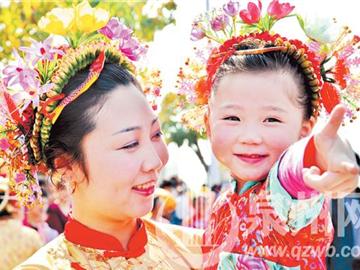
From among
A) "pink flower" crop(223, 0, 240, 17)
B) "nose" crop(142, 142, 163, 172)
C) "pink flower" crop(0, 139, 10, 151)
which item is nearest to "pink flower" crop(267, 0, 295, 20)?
"pink flower" crop(223, 0, 240, 17)

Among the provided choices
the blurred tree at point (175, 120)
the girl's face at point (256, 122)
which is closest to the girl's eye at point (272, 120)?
the girl's face at point (256, 122)

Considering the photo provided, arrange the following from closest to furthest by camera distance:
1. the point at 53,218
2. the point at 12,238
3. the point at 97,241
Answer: the point at 97,241 → the point at 12,238 → the point at 53,218

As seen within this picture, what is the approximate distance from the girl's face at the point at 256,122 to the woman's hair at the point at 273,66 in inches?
0.8

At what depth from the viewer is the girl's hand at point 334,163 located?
1.70 m

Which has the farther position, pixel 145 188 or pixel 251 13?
pixel 251 13

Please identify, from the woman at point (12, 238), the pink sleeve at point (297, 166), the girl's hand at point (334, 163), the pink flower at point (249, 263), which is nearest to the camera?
the girl's hand at point (334, 163)

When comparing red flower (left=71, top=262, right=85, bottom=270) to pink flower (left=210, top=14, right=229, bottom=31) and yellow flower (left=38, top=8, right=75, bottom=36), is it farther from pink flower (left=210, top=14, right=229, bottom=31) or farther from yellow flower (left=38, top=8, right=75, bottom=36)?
pink flower (left=210, top=14, right=229, bottom=31)

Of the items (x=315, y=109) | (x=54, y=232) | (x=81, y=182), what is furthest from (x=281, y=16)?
(x=54, y=232)

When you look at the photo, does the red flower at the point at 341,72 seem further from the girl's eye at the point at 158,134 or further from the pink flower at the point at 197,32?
the girl's eye at the point at 158,134

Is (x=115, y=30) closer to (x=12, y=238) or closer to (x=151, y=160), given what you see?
(x=151, y=160)

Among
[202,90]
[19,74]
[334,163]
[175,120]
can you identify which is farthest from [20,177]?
[175,120]

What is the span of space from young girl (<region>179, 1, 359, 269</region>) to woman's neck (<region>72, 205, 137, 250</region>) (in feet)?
0.93

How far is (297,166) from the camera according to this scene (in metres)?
1.91

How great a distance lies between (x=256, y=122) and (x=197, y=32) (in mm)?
529
